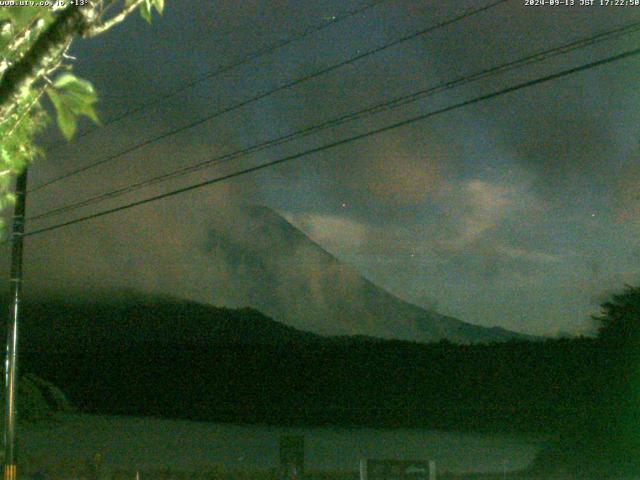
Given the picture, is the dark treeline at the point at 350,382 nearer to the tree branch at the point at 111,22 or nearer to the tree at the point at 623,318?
the tree at the point at 623,318

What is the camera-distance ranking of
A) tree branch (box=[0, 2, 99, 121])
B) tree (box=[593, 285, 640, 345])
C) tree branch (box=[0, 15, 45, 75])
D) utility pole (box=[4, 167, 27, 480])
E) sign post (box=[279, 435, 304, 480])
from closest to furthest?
tree branch (box=[0, 2, 99, 121])
tree branch (box=[0, 15, 45, 75])
sign post (box=[279, 435, 304, 480])
utility pole (box=[4, 167, 27, 480])
tree (box=[593, 285, 640, 345])

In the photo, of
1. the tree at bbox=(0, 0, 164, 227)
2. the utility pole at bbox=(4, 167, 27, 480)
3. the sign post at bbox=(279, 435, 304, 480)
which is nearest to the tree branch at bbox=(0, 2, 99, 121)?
the tree at bbox=(0, 0, 164, 227)

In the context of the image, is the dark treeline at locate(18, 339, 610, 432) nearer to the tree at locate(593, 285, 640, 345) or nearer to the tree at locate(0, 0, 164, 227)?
the tree at locate(593, 285, 640, 345)

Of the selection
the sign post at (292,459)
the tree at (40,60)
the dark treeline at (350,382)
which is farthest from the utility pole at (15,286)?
the dark treeline at (350,382)

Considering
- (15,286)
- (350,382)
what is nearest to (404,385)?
(350,382)

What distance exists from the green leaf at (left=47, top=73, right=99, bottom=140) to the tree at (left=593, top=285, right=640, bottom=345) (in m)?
43.4

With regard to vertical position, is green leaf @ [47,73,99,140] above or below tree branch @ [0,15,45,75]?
below

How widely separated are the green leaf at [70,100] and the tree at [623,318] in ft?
142

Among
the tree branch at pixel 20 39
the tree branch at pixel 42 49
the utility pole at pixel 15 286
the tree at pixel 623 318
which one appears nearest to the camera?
Result: the tree branch at pixel 42 49

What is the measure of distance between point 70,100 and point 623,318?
44174 millimetres

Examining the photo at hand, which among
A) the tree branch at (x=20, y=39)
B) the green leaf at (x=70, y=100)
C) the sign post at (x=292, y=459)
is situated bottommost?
A: the sign post at (x=292, y=459)

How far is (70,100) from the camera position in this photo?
227 inches

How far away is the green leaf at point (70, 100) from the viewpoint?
226 inches

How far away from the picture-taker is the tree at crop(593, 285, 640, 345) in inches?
1795
